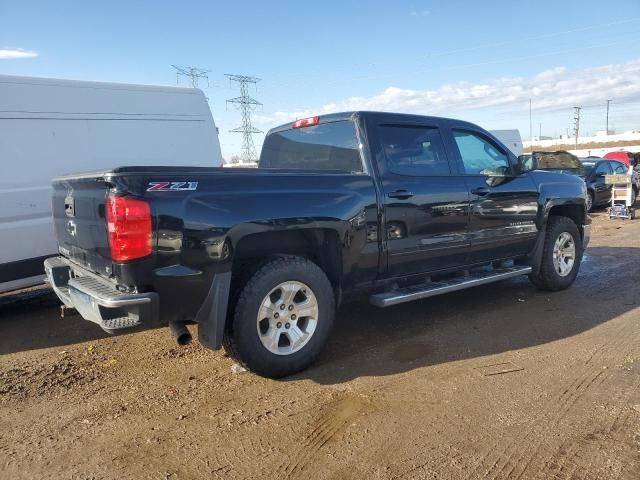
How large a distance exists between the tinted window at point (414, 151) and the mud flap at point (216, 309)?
1.83 metres

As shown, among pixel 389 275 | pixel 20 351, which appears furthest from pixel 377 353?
pixel 20 351

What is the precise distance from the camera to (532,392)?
3.45m

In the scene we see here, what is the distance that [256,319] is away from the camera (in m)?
3.56

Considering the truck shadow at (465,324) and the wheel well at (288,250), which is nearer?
the wheel well at (288,250)

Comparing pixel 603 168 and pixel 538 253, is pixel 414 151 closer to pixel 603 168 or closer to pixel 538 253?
pixel 538 253

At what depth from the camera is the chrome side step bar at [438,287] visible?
4246 mm

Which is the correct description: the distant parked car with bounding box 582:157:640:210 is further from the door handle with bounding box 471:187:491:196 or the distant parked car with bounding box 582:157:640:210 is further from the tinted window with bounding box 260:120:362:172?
the tinted window with bounding box 260:120:362:172

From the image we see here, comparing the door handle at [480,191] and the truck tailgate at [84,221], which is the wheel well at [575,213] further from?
the truck tailgate at [84,221]

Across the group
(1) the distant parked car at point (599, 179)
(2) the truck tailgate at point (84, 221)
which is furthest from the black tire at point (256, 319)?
(1) the distant parked car at point (599, 179)

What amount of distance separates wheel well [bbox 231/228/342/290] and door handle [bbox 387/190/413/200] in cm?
66

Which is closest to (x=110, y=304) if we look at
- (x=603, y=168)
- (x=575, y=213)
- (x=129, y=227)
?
(x=129, y=227)

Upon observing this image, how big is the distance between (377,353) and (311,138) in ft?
6.98

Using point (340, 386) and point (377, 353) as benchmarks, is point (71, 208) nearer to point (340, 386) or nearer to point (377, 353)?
point (340, 386)

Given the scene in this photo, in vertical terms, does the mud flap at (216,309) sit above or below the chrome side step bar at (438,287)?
above
